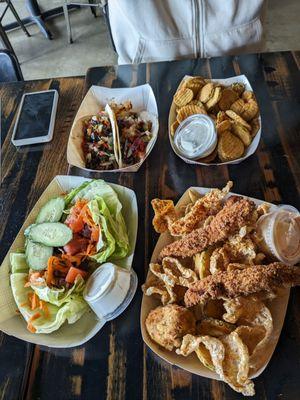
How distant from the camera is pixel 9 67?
1807 mm

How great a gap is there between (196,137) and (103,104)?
48 centimetres

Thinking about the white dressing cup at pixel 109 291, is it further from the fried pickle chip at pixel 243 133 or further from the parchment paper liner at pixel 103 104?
the fried pickle chip at pixel 243 133

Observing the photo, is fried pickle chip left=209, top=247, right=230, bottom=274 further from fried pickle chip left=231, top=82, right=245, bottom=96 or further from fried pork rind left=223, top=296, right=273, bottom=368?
fried pickle chip left=231, top=82, right=245, bottom=96

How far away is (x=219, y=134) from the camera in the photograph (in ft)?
4.14

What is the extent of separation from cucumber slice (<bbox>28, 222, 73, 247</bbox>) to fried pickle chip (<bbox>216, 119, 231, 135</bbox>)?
0.61 meters

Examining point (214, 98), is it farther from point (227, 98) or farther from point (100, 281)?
point (100, 281)

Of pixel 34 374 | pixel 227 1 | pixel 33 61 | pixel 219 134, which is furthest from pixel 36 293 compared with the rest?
pixel 33 61

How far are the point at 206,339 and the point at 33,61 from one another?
348 cm

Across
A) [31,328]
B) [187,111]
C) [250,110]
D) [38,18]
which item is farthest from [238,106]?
[38,18]

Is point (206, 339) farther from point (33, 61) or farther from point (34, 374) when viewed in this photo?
point (33, 61)

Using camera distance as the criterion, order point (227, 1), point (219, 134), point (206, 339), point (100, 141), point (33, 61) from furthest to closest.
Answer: point (33, 61) → point (227, 1) → point (100, 141) → point (219, 134) → point (206, 339)

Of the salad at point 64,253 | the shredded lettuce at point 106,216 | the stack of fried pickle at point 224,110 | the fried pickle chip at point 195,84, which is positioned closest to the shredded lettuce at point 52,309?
the salad at point 64,253

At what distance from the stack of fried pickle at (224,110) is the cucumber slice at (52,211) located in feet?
1.57

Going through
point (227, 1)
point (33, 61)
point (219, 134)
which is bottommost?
point (33, 61)
